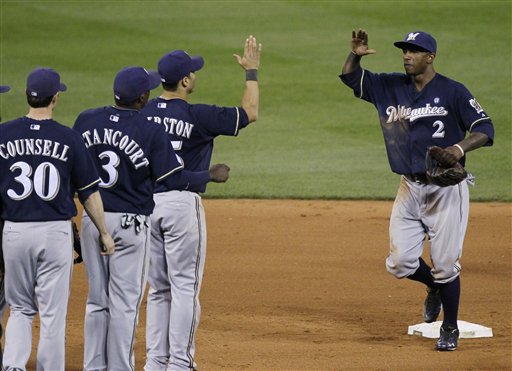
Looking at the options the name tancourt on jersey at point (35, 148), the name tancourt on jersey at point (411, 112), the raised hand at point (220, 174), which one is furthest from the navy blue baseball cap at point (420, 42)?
the name tancourt on jersey at point (35, 148)

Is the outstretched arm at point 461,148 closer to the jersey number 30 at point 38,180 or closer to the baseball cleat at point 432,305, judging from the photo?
the baseball cleat at point 432,305

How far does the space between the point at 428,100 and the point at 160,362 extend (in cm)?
285

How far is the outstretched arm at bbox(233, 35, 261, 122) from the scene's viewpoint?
7246 millimetres

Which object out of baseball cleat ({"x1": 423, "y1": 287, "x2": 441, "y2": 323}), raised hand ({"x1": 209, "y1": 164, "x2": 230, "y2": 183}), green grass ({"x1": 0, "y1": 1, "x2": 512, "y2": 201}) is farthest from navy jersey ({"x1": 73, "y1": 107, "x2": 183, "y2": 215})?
green grass ({"x1": 0, "y1": 1, "x2": 512, "y2": 201})

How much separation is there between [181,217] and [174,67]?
38.8 inches

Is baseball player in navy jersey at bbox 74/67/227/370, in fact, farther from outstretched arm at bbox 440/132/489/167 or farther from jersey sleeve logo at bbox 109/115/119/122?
outstretched arm at bbox 440/132/489/167

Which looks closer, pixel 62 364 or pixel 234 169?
pixel 62 364

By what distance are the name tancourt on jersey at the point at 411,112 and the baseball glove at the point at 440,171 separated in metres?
0.42

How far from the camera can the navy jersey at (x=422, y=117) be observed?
26.9 ft

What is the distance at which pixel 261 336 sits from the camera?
845 cm

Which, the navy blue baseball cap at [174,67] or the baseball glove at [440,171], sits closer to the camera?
the navy blue baseball cap at [174,67]

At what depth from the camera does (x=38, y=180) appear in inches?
247

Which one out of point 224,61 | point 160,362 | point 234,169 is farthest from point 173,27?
point 160,362

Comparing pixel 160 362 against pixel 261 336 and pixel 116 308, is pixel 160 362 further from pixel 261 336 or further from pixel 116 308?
pixel 261 336
